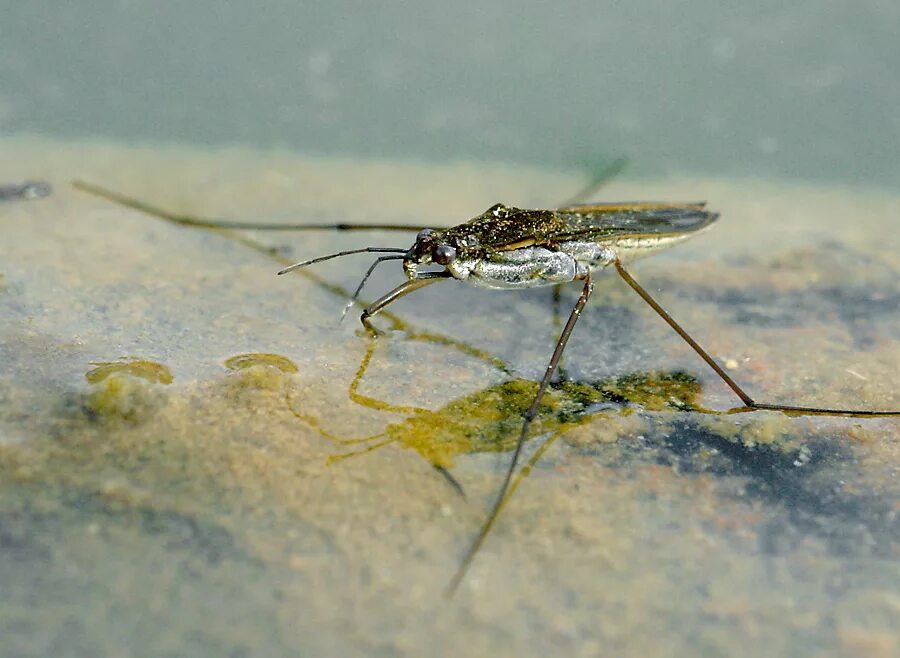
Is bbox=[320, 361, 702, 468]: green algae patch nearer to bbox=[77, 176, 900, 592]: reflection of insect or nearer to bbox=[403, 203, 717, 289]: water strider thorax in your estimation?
bbox=[77, 176, 900, 592]: reflection of insect

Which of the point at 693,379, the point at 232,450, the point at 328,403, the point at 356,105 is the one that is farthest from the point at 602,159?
the point at 232,450

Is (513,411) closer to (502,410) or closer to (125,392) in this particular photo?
(502,410)

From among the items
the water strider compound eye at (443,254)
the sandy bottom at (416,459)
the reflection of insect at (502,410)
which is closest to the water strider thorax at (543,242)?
the water strider compound eye at (443,254)

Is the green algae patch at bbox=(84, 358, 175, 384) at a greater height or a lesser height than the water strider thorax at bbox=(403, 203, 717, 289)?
lesser

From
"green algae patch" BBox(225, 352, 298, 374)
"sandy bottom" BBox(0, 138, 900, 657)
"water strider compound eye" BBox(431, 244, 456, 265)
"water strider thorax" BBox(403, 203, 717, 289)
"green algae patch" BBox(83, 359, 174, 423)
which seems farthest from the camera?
"water strider thorax" BBox(403, 203, 717, 289)

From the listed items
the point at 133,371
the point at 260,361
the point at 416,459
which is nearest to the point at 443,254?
the point at 260,361

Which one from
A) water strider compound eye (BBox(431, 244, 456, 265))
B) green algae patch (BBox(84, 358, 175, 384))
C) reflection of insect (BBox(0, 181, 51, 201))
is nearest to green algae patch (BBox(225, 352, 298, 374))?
green algae patch (BBox(84, 358, 175, 384))

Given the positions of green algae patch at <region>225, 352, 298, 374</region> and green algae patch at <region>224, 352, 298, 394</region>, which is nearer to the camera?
green algae patch at <region>224, 352, 298, 394</region>

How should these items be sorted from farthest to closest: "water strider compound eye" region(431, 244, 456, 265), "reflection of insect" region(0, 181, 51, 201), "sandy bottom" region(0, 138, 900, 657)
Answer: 1. "reflection of insect" region(0, 181, 51, 201)
2. "water strider compound eye" region(431, 244, 456, 265)
3. "sandy bottom" region(0, 138, 900, 657)
